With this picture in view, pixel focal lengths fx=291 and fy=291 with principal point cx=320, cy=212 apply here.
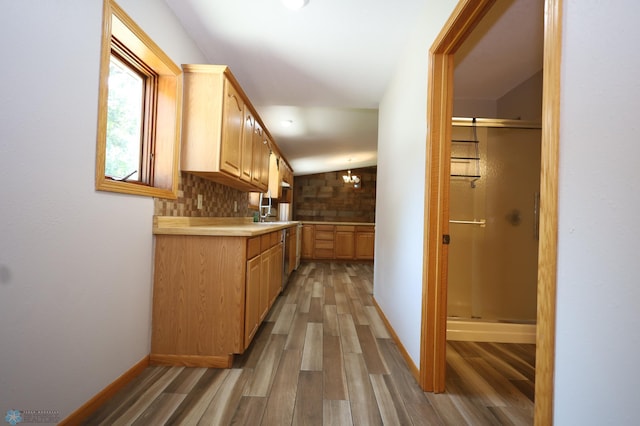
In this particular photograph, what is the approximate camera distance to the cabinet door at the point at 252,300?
6.33ft

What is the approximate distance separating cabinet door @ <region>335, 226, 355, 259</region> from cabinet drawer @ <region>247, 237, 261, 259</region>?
14.8ft

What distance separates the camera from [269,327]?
2516mm

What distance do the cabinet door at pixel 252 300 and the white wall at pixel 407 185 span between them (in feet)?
3.53

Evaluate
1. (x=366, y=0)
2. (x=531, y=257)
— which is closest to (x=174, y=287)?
(x=366, y=0)

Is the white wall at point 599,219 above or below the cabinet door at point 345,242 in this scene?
above

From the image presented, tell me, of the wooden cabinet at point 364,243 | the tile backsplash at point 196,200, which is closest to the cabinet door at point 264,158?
the tile backsplash at point 196,200

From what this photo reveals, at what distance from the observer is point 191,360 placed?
1.83m

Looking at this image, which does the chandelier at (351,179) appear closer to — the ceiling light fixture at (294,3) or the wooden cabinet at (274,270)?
the wooden cabinet at (274,270)

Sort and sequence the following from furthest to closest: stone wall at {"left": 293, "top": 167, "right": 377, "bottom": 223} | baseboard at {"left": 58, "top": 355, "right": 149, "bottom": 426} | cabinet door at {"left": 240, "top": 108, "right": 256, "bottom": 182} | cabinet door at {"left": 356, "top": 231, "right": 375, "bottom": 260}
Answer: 1. stone wall at {"left": 293, "top": 167, "right": 377, "bottom": 223}
2. cabinet door at {"left": 356, "top": 231, "right": 375, "bottom": 260}
3. cabinet door at {"left": 240, "top": 108, "right": 256, "bottom": 182}
4. baseboard at {"left": 58, "top": 355, "right": 149, "bottom": 426}

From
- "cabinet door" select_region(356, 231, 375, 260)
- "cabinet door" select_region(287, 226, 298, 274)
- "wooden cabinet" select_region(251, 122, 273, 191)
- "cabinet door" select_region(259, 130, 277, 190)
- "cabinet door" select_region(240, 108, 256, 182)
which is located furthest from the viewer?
"cabinet door" select_region(356, 231, 375, 260)

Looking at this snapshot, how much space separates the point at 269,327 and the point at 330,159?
5011 mm

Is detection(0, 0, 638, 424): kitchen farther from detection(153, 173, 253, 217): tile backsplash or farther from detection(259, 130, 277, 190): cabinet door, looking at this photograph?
detection(259, 130, 277, 190): cabinet door

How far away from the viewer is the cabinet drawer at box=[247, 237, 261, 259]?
198 cm

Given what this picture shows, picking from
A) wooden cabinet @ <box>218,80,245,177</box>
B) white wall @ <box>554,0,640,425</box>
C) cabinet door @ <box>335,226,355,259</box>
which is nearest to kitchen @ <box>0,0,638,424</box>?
white wall @ <box>554,0,640,425</box>
